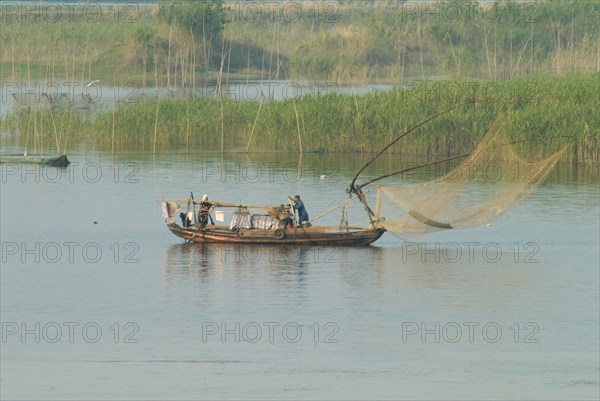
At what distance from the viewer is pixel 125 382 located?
22.0 m

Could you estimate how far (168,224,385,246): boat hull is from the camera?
31922 millimetres

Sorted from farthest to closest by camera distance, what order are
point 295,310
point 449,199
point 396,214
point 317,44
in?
A: point 317,44 < point 396,214 < point 449,199 < point 295,310

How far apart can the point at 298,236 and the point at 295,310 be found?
17.8 feet

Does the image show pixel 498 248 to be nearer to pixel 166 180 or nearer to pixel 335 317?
pixel 335 317

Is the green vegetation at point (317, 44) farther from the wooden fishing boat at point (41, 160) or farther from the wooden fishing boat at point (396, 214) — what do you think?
the wooden fishing boat at point (396, 214)

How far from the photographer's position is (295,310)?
26.7m

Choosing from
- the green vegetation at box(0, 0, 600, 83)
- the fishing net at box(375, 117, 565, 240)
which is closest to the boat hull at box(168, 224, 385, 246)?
the fishing net at box(375, 117, 565, 240)

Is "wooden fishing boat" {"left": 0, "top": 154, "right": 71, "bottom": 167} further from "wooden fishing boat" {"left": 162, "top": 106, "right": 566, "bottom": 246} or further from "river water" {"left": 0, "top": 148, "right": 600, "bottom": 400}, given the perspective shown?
"wooden fishing boat" {"left": 162, "top": 106, "right": 566, "bottom": 246}

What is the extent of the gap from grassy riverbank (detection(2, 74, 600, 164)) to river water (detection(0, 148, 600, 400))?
488 centimetres

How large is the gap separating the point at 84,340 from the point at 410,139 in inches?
919

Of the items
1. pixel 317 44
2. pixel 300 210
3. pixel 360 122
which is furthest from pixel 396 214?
pixel 317 44

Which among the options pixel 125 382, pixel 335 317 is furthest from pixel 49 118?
pixel 125 382

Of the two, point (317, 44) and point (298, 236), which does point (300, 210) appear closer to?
point (298, 236)

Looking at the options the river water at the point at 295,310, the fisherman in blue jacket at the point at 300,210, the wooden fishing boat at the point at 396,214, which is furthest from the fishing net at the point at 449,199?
the fisherman in blue jacket at the point at 300,210
